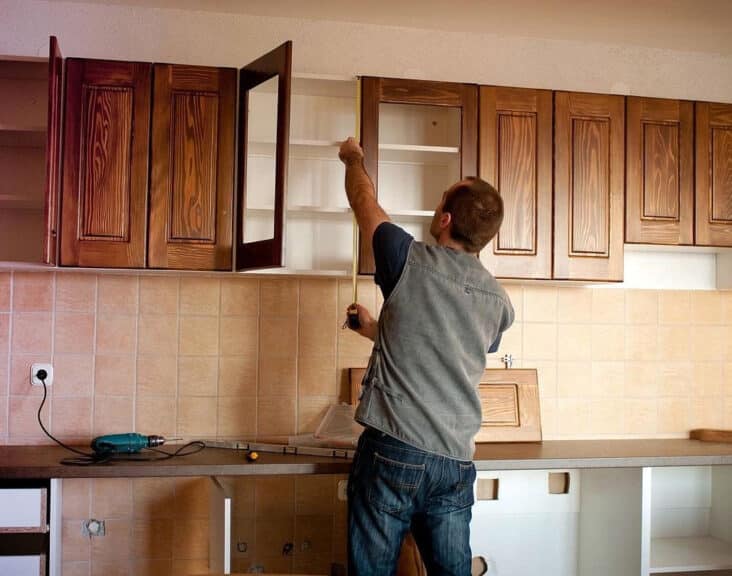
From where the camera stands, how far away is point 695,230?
2.83m

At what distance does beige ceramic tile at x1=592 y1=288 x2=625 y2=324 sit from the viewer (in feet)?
10.0

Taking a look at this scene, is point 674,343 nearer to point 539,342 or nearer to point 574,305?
point 574,305

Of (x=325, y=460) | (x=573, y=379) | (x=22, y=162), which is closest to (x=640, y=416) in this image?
(x=573, y=379)

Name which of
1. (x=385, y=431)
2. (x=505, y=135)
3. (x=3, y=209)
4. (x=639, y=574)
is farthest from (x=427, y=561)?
(x=3, y=209)

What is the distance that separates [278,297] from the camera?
2.85 meters

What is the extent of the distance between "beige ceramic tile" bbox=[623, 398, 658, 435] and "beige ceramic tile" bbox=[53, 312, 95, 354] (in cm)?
210

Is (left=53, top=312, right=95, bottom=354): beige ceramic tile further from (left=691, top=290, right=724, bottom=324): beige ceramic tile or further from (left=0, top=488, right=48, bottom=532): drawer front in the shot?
(left=691, top=290, right=724, bottom=324): beige ceramic tile

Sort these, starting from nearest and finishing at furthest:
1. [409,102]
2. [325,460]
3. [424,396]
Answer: [424,396]
[325,460]
[409,102]

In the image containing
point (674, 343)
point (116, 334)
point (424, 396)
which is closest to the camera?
point (424, 396)

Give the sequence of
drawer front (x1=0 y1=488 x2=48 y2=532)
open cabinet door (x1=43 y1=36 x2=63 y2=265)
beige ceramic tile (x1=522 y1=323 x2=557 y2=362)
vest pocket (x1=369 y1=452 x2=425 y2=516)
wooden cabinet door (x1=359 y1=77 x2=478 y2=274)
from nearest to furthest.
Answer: vest pocket (x1=369 y1=452 x2=425 y2=516)
drawer front (x1=0 y1=488 x2=48 y2=532)
open cabinet door (x1=43 y1=36 x2=63 y2=265)
wooden cabinet door (x1=359 y1=77 x2=478 y2=274)
beige ceramic tile (x1=522 y1=323 x2=557 y2=362)

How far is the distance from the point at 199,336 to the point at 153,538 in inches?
29.6

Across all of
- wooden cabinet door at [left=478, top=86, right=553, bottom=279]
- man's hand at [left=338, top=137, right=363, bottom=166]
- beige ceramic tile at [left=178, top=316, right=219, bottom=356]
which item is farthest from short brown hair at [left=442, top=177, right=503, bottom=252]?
beige ceramic tile at [left=178, top=316, right=219, bottom=356]

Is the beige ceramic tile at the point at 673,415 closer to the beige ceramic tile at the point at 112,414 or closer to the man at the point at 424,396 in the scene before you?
the man at the point at 424,396

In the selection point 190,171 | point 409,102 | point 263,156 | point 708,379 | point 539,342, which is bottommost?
point 708,379
